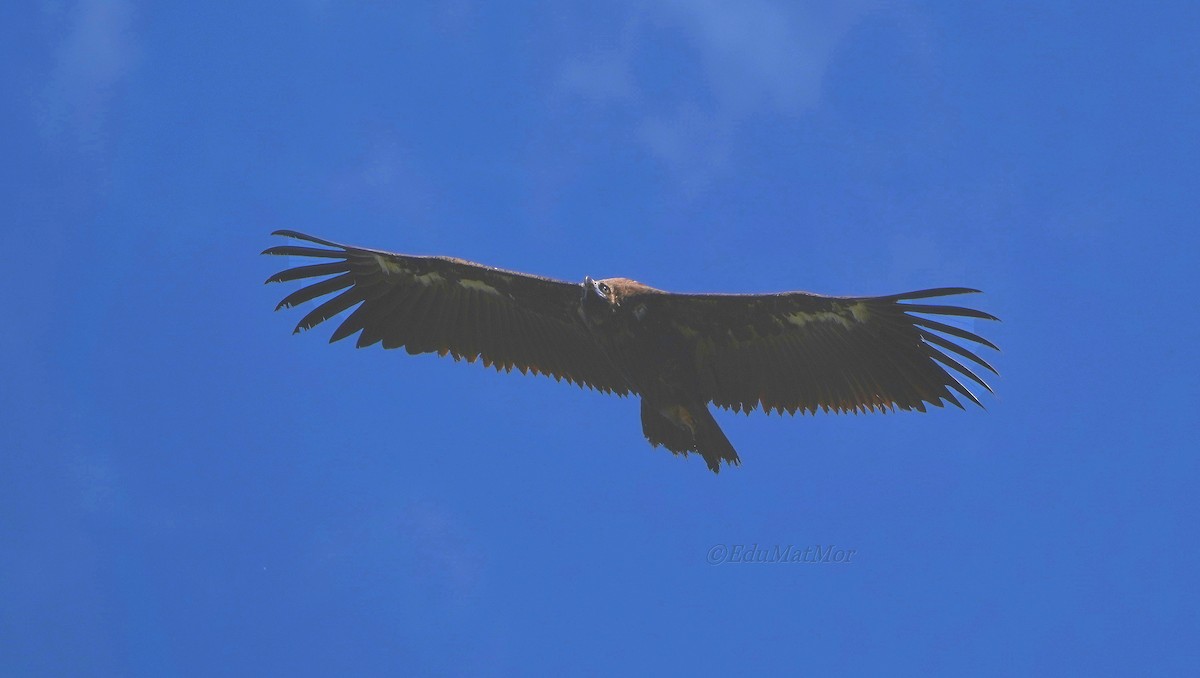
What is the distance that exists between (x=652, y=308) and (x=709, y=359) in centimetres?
83

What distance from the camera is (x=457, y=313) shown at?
12461mm

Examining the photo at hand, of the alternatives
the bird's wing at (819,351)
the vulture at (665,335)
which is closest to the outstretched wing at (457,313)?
the vulture at (665,335)

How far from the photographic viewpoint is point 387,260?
12.2 m

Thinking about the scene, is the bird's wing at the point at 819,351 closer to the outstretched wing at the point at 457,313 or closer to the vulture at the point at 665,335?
the vulture at the point at 665,335

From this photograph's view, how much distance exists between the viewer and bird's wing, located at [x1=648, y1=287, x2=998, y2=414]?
34.5 feet

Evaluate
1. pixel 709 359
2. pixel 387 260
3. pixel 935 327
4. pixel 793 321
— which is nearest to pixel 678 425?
pixel 709 359

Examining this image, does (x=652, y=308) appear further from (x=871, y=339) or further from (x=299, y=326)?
(x=299, y=326)

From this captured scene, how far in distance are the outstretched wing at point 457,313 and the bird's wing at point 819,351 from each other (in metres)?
1.19

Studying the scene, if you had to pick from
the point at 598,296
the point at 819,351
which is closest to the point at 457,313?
the point at 598,296

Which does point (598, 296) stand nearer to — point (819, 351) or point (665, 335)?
point (665, 335)

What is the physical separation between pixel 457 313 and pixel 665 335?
2.38 meters

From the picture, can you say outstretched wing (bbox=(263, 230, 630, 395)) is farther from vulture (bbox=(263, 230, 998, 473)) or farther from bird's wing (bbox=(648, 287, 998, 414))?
bird's wing (bbox=(648, 287, 998, 414))

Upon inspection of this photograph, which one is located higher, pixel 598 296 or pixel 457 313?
pixel 457 313

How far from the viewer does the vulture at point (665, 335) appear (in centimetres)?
1073
